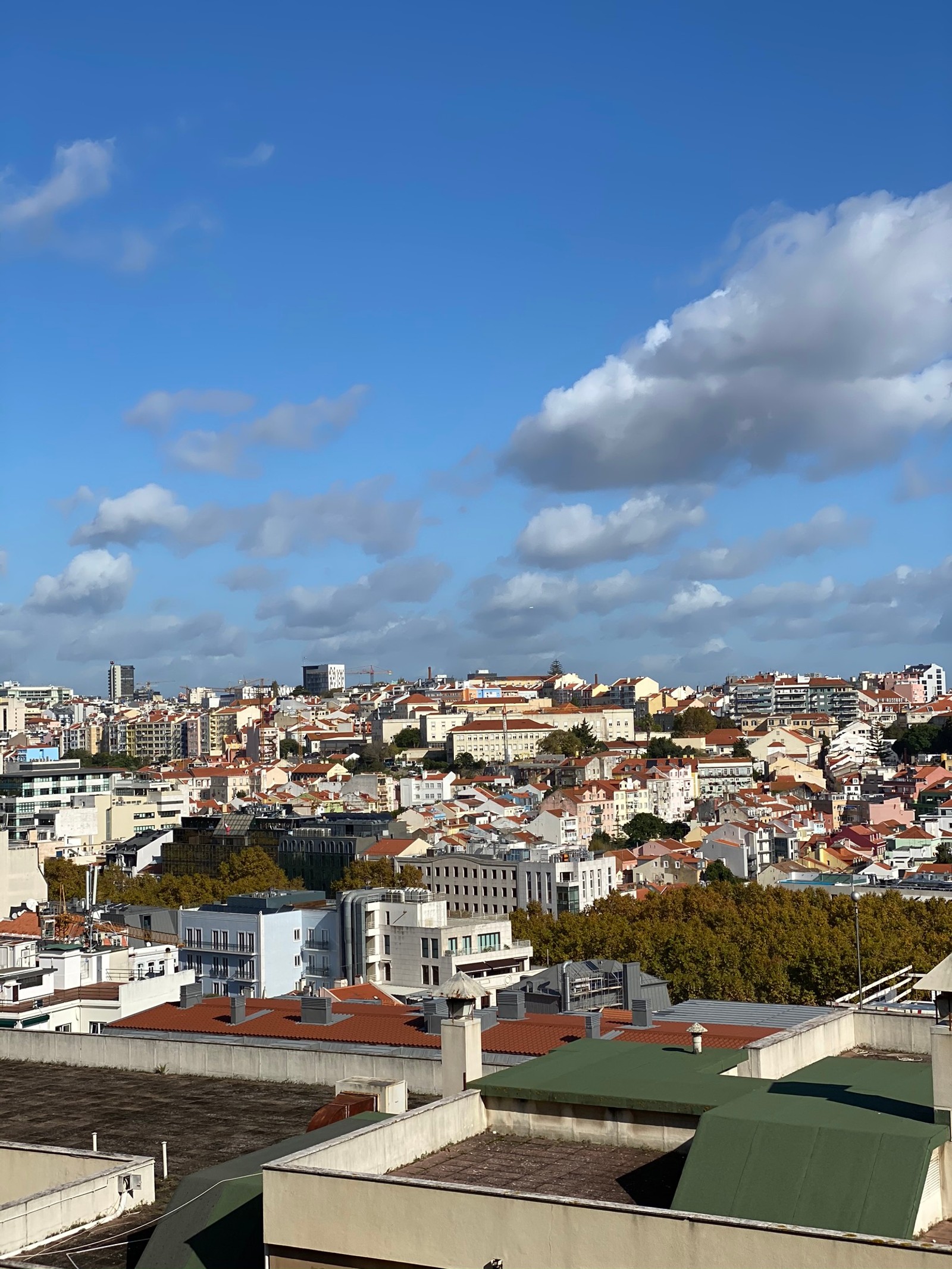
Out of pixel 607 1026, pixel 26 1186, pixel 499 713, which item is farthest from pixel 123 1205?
pixel 499 713

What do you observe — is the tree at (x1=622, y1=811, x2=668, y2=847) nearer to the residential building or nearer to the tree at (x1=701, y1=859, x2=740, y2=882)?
the tree at (x1=701, y1=859, x2=740, y2=882)

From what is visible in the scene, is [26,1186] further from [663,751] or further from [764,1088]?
[663,751]

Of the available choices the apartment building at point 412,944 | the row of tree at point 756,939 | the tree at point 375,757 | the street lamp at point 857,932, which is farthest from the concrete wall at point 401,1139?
the tree at point 375,757

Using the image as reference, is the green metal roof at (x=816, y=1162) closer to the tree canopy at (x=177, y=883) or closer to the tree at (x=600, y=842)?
the tree canopy at (x=177, y=883)

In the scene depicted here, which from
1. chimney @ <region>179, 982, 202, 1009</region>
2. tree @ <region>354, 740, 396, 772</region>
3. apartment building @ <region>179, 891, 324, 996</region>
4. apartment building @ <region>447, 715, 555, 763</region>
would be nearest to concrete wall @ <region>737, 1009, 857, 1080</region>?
chimney @ <region>179, 982, 202, 1009</region>

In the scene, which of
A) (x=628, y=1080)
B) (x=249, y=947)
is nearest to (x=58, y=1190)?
(x=628, y=1080)
